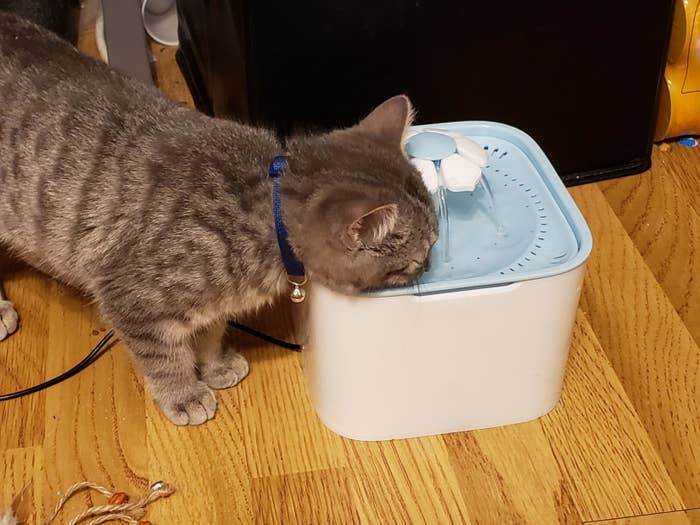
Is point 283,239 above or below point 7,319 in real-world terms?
above

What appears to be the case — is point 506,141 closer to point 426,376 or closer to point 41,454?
point 426,376

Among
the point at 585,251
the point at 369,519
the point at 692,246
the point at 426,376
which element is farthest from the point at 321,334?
the point at 692,246

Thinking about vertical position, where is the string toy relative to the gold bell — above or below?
below

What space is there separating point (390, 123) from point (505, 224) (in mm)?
228

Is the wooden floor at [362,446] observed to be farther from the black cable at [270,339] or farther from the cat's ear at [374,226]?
the cat's ear at [374,226]

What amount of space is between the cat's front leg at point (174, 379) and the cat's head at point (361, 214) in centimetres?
27

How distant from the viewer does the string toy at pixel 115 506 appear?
46.4 inches

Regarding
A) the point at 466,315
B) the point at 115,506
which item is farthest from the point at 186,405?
the point at 466,315

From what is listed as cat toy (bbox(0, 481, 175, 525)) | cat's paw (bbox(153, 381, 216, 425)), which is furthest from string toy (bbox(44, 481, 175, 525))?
cat's paw (bbox(153, 381, 216, 425))

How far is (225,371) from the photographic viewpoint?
1374mm

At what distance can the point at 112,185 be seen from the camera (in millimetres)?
1204

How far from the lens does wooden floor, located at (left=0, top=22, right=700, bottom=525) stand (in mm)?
1209

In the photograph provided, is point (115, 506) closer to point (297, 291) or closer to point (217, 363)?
point (217, 363)

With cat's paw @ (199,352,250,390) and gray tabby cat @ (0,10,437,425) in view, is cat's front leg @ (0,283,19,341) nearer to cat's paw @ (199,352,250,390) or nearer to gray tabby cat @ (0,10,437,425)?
gray tabby cat @ (0,10,437,425)
